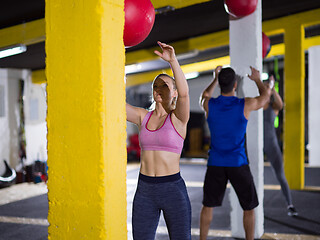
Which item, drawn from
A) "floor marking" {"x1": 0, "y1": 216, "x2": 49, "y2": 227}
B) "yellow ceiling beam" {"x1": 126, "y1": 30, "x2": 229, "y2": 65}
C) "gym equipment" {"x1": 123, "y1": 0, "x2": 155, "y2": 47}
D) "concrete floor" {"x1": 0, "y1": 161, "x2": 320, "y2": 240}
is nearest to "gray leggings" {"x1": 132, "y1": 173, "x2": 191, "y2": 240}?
"gym equipment" {"x1": 123, "y1": 0, "x2": 155, "y2": 47}

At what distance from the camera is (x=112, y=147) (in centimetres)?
155

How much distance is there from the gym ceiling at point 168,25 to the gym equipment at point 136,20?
1.56 m

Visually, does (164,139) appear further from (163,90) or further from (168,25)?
(168,25)

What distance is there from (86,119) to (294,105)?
5.84m

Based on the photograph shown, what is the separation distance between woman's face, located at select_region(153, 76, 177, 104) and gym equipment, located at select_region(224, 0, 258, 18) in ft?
5.40

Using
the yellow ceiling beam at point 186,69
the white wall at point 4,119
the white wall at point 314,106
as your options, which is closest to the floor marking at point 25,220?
the white wall at point 4,119

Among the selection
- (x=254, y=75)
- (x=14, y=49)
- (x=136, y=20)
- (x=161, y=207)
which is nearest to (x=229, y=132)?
(x=254, y=75)

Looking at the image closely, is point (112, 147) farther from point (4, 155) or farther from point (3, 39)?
point (4, 155)

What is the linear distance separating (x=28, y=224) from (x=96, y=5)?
375 cm

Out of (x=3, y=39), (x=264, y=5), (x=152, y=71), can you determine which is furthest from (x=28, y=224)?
(x=152, y=71)

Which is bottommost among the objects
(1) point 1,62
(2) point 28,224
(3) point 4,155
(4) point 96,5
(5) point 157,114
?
(2) point 28,224

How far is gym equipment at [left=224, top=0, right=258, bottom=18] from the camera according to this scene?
11.0ft

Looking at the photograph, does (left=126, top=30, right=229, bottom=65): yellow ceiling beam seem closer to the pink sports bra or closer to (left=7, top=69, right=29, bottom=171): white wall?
(left=7, top=69, right=29, bottom=171): white wall

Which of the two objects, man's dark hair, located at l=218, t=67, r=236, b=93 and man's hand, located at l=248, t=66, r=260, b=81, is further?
man's hand, located at l=248, t=66, r=260, b=81
